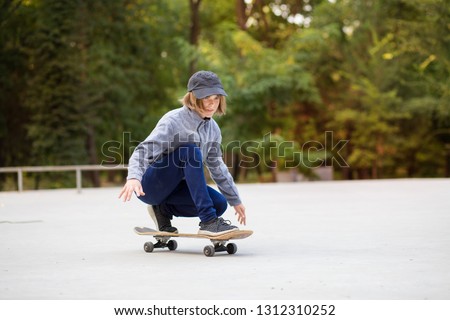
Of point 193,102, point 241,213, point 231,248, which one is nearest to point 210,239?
point 231,248

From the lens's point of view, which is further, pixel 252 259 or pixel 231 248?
pixel 231 248

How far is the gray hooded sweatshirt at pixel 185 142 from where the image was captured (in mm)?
6996

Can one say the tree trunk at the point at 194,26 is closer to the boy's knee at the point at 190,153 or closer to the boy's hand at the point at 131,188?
the boy's knee at the point at 190,153

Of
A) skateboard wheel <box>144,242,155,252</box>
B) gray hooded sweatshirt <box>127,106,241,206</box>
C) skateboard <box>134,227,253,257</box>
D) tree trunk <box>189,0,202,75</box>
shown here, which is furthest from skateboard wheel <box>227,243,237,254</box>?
tree trunk <box>189,0,202,75</box>

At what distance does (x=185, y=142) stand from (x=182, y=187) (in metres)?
0.47

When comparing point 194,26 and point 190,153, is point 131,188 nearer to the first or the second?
point 190,153

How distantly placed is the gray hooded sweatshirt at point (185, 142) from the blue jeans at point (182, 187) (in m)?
0.09

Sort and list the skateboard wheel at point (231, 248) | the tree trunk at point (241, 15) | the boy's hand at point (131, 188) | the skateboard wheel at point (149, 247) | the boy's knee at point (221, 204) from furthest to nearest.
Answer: the tree trunk at point (241, 15)
the skateboard wheel at point (149, 247)
the boy's knee at point (221, 204)
the skateboard wheel at point (231, 248)
the boy's hand at point (131, 188)

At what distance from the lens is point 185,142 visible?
7.00 m

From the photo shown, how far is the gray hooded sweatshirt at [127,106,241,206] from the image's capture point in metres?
7.00

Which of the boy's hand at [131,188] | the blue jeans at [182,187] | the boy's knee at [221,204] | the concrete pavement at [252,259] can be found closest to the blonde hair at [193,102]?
the blue jeans at [182,187]

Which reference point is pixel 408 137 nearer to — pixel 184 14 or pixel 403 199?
pixel 184 14

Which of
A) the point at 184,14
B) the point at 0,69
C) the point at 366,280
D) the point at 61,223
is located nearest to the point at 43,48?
the point at 0,69
